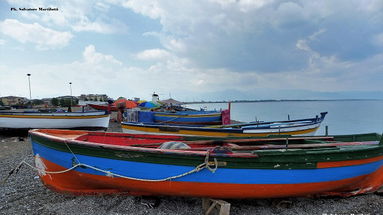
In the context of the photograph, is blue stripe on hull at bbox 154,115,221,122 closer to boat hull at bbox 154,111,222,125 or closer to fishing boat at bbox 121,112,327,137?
boat hull at bbox 154,111,222,125

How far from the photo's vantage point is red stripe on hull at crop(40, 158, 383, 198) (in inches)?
141

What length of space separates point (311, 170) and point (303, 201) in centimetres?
113

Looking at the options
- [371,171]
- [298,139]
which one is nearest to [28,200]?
[298,139]

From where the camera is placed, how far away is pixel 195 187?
3615 millimetres

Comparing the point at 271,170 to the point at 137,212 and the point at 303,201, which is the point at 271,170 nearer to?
the point at 303,201

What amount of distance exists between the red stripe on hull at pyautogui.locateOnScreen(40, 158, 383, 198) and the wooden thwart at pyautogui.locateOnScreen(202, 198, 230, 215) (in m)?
0.15

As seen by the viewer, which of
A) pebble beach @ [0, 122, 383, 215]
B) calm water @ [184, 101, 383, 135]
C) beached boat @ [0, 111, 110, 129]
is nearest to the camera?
pebble beach @ [0, 122, 383, 215]

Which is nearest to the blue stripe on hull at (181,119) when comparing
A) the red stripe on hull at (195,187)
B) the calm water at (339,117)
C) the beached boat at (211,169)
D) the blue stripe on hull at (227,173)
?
the calm water at (339,117)

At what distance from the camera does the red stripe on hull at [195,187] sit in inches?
141

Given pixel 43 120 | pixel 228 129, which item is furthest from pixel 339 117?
pixel 43 120

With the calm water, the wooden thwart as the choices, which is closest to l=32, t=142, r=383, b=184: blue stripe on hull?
the wooden thwart

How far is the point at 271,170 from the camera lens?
138 inches

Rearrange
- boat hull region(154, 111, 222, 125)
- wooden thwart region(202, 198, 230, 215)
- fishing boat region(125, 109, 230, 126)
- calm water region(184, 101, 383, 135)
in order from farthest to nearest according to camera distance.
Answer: calm water region(184, 101, 383, 135)
boat hull region(154, 111, 222, 125)
fishing boat region(125, 109, 230, 126)
wooden thwart region(202, 198, 230, 215)

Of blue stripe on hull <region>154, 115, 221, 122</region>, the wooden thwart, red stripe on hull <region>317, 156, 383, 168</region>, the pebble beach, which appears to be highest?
red stripe on hull <region>317, 156, 383, 168</region>
